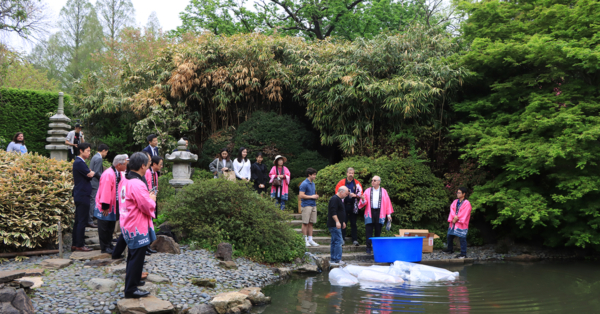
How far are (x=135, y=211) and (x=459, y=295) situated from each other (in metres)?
4.72

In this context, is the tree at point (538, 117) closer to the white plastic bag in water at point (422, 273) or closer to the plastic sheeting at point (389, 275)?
the white plastic bag in water at point (422, 273)

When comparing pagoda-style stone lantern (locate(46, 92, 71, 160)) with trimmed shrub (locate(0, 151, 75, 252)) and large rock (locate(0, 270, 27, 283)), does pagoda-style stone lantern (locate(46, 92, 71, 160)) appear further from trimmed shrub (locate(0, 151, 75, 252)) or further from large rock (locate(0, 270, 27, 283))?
large rock (locate(0, 270, 27, 283))

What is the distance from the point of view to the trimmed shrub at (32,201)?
6.91m

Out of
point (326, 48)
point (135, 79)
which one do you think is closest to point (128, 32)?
point (135, 79)

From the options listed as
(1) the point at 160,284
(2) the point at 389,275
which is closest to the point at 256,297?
(1) the point at 160,284

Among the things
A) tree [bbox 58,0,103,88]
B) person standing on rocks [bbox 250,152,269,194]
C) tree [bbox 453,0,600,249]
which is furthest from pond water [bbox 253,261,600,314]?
tree [bbox 58,0,103,88]

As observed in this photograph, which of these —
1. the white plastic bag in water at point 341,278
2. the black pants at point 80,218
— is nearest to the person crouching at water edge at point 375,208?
the white plastic bag in water at point 341,278

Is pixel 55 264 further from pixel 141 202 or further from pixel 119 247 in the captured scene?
pixel 141 202

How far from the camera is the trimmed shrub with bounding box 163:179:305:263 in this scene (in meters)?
7.98

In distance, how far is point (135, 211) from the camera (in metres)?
4.85

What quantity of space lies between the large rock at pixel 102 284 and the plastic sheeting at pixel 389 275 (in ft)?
11.2

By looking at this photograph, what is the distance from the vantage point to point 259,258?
7.88 m

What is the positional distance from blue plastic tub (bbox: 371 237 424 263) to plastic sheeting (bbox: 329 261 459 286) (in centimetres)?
56

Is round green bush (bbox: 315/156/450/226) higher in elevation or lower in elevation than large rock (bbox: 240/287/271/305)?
higher
